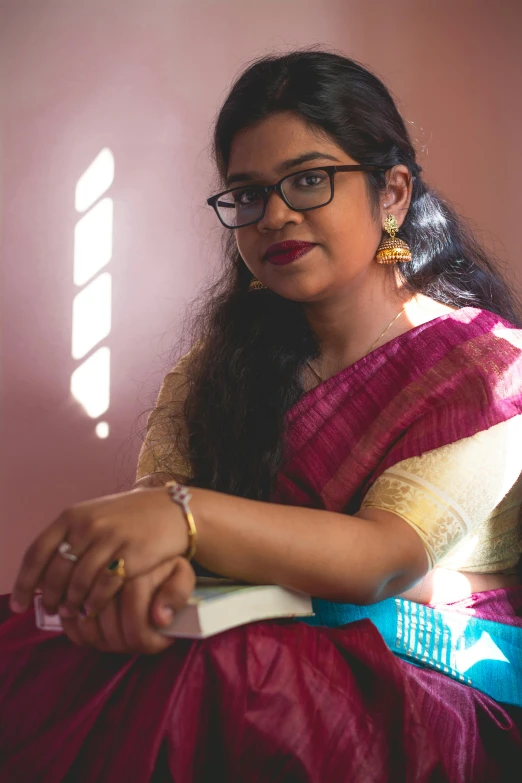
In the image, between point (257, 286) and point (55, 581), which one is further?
point (257, 286)

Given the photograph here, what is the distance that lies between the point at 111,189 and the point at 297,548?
168cm

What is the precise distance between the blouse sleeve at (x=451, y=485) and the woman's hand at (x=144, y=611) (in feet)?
1.16

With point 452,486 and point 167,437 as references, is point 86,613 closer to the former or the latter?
point 452,486

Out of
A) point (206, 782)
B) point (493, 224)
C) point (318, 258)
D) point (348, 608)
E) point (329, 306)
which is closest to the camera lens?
point (206, 782)

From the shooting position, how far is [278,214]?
1432 millimetres

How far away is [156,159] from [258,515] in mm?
1646

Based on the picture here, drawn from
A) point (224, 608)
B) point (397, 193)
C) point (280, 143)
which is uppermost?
point (280, 143)

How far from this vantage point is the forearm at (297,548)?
3.46 feet

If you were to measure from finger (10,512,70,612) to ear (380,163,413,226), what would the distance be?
2.82 ft

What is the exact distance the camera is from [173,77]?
245 cm

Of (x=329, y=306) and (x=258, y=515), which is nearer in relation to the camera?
(x=258, y=515)

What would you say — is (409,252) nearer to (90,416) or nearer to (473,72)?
(473,72)

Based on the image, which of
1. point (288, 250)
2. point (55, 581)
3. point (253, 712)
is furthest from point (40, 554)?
point (288, 250)

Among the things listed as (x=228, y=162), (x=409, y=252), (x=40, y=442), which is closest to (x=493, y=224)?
(x=409, y=252)
